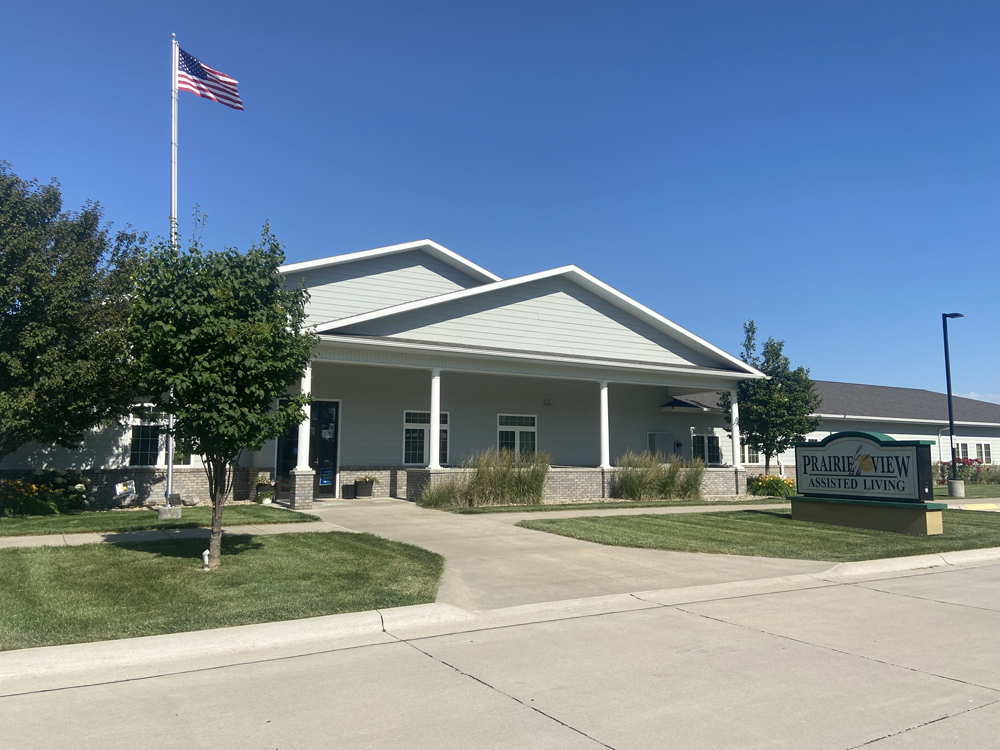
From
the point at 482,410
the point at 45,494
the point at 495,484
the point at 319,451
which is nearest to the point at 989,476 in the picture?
the point at 482,410

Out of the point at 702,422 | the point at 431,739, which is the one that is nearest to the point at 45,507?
the point at 431,739

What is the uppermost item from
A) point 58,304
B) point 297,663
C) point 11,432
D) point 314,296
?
point 314,296

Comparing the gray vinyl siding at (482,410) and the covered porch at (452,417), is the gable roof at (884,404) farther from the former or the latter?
the covered porch at (452,417)

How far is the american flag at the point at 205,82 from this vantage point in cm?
1861

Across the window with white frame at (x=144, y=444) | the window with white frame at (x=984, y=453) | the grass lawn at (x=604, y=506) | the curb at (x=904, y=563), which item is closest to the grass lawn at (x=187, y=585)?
the grass lawn at (x=604, y=506)

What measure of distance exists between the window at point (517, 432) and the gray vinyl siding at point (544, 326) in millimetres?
3502

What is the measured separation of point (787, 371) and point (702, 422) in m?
3.76

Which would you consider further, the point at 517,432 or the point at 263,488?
the point at 517,432

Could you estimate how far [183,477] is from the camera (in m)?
18.8

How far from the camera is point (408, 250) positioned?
2258cm

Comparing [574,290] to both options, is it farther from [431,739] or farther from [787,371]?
[431,739]

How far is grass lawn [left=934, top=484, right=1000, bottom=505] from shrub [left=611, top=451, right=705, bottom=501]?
8662 mm

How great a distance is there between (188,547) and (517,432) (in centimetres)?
1459

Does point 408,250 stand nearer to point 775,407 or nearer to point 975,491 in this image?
point 775,407
